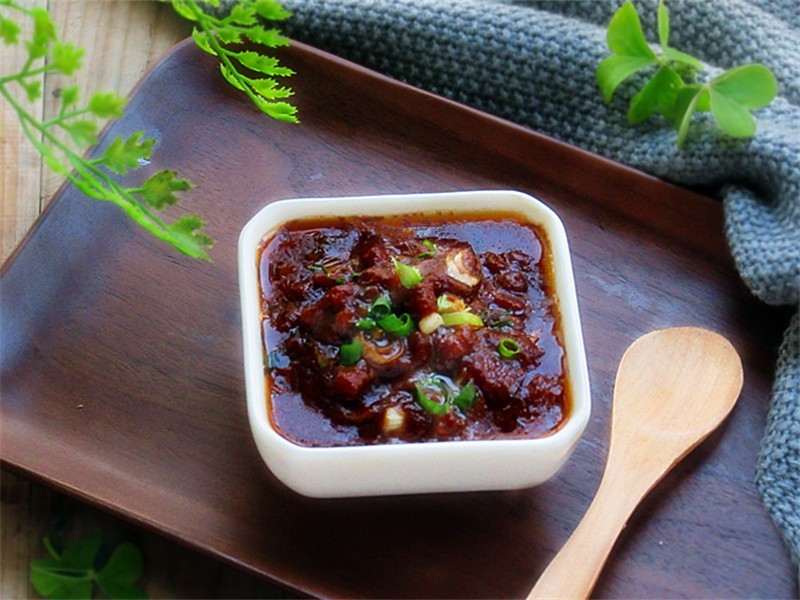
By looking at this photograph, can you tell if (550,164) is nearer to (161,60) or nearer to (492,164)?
(492,164)

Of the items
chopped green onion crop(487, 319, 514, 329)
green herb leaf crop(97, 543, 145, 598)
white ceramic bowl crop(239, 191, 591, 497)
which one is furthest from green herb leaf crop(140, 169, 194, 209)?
green herb leaf crop(97, 543, 145, 598)

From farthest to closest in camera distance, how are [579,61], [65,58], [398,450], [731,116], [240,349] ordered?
[579,61]
[731,116]
[240,349]
[398,450]
[65,58]

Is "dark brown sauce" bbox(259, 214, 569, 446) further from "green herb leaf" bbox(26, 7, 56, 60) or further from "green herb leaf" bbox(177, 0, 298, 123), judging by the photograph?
"green herb leaf" bbox(26, 7, 56, 60)

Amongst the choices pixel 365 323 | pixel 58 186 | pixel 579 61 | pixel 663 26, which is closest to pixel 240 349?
pixel 365 323

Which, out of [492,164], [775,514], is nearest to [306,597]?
[775,514]

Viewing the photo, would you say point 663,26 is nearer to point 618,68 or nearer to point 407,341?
point 618,68

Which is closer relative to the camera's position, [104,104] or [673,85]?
[104,104]
